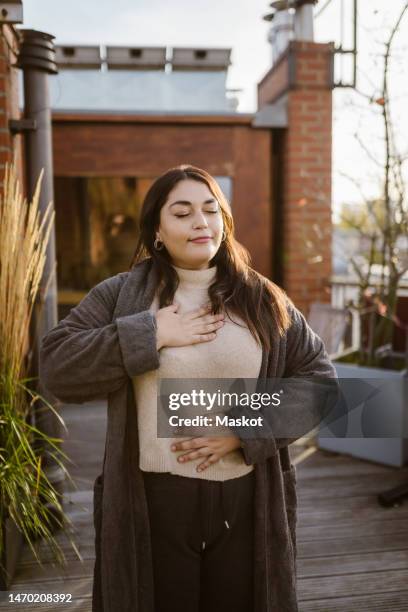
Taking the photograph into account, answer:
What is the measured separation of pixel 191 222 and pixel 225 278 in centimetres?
19

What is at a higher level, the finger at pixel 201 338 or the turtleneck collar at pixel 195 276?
the turtleneck collar at pixel 195 276

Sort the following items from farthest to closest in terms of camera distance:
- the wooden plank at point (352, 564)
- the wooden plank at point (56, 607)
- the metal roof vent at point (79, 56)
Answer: the metal roof vent at point (79, 56) < the wooden plank at point (352, 564) < the wooden plank at point (56, 607)

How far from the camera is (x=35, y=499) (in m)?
2.15

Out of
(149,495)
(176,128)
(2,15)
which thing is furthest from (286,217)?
(149,495)

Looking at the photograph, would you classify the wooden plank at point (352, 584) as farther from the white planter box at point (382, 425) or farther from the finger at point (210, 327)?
the finger at point (210, 327)

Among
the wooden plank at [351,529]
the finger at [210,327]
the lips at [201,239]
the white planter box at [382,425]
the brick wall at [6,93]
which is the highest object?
the brick wall at [6,93]

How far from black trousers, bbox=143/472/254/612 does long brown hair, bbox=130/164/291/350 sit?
38 centimetres

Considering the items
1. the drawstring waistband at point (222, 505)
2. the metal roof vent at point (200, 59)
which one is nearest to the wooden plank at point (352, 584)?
the drawstring waistband at point (222, 505)

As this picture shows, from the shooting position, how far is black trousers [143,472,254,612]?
4.53ft

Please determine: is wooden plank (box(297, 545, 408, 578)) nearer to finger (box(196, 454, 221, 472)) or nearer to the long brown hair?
finger (box(196, 454, 221, 472))

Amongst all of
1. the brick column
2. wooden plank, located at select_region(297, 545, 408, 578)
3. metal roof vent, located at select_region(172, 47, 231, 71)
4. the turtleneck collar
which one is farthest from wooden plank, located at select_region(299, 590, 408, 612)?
metal roof vent, located at select_region(172, 47, 231, 71)

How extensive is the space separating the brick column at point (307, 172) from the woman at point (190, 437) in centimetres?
331

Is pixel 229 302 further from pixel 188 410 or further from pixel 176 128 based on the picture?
pixel 176 128

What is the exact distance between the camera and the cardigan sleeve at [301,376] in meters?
1.37
